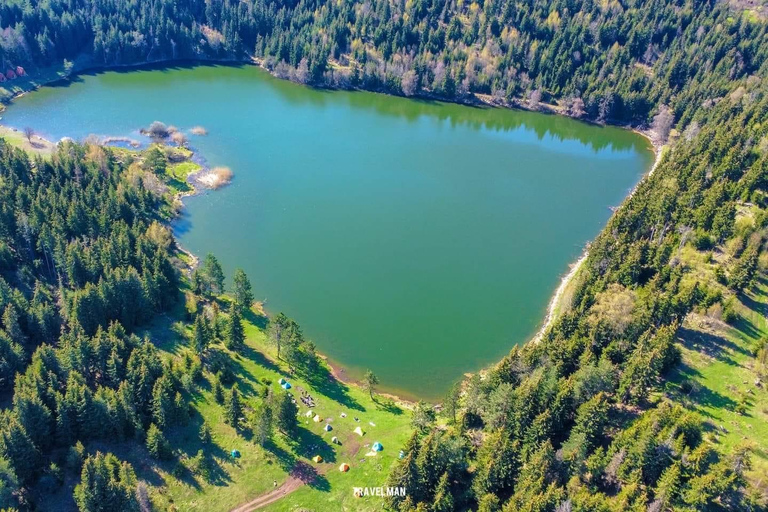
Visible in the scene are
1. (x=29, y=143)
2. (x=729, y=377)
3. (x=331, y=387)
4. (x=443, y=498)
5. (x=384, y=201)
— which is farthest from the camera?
(x=29, y=143)

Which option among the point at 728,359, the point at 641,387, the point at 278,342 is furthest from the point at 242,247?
the point at 728,359

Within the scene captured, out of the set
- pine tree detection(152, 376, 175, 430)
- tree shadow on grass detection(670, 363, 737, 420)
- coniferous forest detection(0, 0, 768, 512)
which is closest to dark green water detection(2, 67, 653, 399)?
coniferous forest detection(0, 0, 768, 512)

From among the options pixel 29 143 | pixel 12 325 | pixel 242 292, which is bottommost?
pixel 12 325

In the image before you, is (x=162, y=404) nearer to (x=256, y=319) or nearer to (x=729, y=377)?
(x=256, y=319)

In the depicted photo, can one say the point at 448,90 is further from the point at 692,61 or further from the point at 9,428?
the point at 9,428

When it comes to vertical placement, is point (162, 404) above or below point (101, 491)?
above

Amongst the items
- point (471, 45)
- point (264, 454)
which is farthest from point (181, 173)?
point (471, 45)
